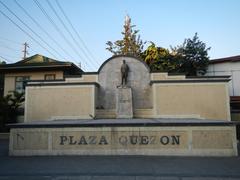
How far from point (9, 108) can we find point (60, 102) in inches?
197

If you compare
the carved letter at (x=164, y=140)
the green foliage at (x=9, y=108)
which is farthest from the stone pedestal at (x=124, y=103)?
the green foliage at (x=9, y=108)

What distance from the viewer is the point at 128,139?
29.3 ft

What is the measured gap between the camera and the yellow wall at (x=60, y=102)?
1712 centimetres

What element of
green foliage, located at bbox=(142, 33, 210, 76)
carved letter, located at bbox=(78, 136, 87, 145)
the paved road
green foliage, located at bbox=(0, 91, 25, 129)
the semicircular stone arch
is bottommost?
the paved road

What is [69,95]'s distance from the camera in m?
17.4

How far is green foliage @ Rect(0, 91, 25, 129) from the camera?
17.7 m

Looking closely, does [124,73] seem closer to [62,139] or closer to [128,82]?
[128,82]

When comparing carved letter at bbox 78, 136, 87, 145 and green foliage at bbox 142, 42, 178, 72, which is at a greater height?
green foliage at bbox 142, 42, 178, 72

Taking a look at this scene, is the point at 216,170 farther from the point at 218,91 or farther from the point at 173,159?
the point at 218,91

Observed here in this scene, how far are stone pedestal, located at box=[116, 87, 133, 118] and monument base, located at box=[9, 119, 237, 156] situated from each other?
7319 mm

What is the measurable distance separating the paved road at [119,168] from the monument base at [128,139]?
44cm

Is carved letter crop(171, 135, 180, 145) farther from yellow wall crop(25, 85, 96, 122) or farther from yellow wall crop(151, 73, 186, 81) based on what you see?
yellow wall crop(151, 73, 186, 81)

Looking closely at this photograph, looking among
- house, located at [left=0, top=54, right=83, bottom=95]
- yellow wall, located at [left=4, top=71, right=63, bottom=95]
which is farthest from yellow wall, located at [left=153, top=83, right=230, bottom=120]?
yellow wall, located at [left=4, top=71, right=63, bottom=95]

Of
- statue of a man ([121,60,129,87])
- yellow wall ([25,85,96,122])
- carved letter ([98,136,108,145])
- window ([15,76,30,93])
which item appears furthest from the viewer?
window ([15,76,30,93])
